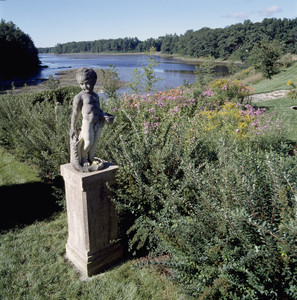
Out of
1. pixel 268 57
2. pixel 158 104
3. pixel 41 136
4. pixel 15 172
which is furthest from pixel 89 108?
pixel 268 57

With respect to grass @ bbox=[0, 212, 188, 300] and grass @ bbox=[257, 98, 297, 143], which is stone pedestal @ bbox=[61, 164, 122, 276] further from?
grass @ bbox=[257, 98, 297, 143]

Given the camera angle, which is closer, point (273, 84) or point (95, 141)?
point (95, 141)

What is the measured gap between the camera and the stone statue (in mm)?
2814

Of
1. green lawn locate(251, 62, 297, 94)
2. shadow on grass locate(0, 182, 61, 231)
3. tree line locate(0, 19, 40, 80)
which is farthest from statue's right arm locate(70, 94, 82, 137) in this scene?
tree line locate(0, 19, 40, 80)

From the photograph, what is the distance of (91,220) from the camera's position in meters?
3.05

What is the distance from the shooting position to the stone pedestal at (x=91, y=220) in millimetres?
2939

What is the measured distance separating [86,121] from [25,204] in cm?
313

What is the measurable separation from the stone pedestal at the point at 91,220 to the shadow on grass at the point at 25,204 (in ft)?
5.06

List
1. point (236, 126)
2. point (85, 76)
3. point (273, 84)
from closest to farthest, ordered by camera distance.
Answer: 1. point (85, 76)
2. point (236, 126)
3. point (273, 84)

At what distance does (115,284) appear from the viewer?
9.71 feet

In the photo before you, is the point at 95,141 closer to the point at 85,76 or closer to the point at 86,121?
the point at 86,121

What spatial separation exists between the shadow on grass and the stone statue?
87.9 inches

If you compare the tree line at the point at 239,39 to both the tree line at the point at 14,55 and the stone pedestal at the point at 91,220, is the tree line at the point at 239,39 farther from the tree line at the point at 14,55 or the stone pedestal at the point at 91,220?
the stone pedestal at the point at 91,220

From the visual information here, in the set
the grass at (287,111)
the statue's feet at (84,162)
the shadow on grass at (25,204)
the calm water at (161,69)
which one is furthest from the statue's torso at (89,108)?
the calm water at (161,69)
